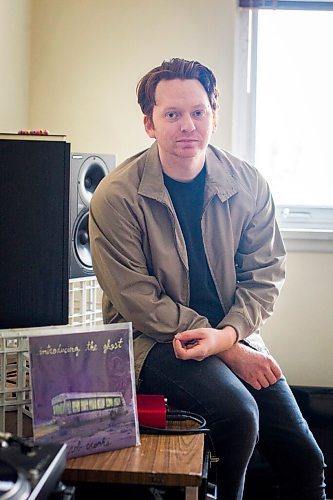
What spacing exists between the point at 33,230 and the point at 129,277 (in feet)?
1.03

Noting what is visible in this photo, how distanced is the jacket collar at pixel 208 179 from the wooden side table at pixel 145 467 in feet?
2.10

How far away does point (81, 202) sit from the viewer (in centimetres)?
189

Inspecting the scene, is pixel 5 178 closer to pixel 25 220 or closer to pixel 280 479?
pixel 25 220

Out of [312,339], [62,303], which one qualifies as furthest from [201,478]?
[312,339]

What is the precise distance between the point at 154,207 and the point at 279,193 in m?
0.94

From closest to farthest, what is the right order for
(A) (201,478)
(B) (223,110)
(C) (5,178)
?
(A) (201,478), (C) (5,178), (B) (223,110)

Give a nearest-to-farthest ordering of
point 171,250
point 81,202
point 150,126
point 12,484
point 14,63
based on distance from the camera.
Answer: point 12,484
point 171,250
point 150,126
point 81,202
point 14,63

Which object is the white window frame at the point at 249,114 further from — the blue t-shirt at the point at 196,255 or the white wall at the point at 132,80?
the blue t-shirt at the point at 196,255

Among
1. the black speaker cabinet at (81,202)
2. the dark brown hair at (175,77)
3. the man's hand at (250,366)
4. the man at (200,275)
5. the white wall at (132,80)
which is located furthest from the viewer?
the white wall at (132,80)

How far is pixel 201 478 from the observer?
1.14 m

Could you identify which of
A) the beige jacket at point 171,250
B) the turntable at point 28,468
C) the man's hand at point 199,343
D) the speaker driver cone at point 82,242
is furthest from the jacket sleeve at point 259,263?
the turntable at point 28,468

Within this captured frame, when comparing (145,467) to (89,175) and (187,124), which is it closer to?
(187,124)

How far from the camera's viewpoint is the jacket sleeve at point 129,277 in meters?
1.56

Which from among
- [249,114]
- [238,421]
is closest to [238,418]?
[238,421]
